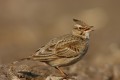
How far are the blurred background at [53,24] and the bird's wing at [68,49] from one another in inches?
224

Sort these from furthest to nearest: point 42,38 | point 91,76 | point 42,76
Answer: point 42,38
point 91,76
point 42,76

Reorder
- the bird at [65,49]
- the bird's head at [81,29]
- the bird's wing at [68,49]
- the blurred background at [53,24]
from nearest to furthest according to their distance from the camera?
the bird at [65,49] < the bird's wing at [68,49] < the bird's head at [81,29] < the blurred background at [53,24]

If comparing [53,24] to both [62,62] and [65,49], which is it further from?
[62,62]

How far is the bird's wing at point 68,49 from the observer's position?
43.2 ft

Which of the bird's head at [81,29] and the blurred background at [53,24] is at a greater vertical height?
the blurred background at [53,24]

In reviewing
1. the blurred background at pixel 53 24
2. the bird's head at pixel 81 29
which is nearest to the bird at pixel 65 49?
the bird's head at pixel 81 29

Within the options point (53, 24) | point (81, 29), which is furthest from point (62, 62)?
point (53, 24)

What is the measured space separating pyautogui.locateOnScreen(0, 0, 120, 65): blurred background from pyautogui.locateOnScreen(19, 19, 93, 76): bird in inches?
216

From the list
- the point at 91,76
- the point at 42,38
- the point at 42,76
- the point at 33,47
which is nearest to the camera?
the point at 42,76

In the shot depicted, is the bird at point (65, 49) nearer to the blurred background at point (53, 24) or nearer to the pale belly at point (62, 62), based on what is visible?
the pale belly at point (62, 62)

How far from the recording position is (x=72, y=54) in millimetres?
13164

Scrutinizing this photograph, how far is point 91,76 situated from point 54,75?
2.34 m

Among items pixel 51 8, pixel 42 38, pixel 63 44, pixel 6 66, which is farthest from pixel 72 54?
pixel 51 8

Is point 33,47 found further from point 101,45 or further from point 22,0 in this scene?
point 22,0
